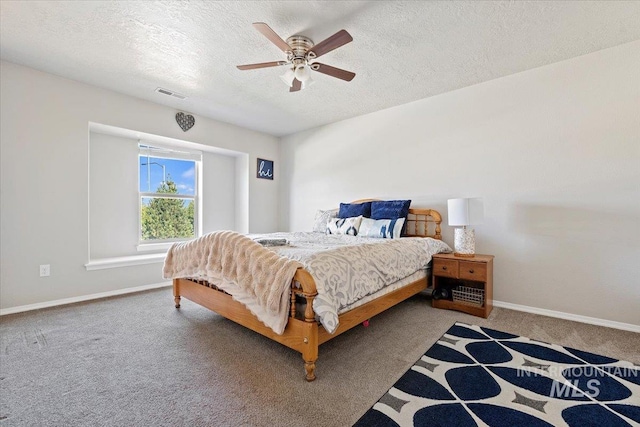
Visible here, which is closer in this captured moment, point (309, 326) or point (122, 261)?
point (309, 326)

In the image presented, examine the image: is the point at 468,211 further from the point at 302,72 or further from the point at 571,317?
the point at 302,72

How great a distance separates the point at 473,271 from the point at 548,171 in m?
1.30

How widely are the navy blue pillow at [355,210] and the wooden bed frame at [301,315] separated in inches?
46.8

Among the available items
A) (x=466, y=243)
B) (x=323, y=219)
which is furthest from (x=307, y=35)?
(x=466, y=243)

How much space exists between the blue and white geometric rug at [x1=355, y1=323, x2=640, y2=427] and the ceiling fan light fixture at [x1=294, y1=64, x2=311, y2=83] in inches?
95.9

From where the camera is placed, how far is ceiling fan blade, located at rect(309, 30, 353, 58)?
1945 millimetres

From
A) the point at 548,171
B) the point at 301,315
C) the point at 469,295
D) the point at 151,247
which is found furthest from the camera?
the point at 151,247

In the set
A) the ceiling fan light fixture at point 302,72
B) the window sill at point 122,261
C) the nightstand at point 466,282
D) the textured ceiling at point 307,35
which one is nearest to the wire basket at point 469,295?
the nightstand at point 466,282

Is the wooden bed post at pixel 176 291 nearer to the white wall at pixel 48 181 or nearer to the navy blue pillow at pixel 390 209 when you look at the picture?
the white wall at pixel 48 181

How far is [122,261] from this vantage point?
363 centimetres

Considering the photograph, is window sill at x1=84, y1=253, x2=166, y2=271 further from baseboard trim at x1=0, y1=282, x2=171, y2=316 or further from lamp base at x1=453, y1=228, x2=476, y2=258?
lamp base at x1=453, y1=228, x2=476, y2=258

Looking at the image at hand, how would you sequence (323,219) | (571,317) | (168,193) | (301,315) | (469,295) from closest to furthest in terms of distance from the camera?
(301,315), (571,317), (469,295), (323,219), (168,193)

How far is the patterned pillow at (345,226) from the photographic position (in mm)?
3597

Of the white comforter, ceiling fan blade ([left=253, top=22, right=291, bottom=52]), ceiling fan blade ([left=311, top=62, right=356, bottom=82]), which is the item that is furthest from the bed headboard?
ceiling fan blade ([left=253, top=22, right=291, bottom=52])
